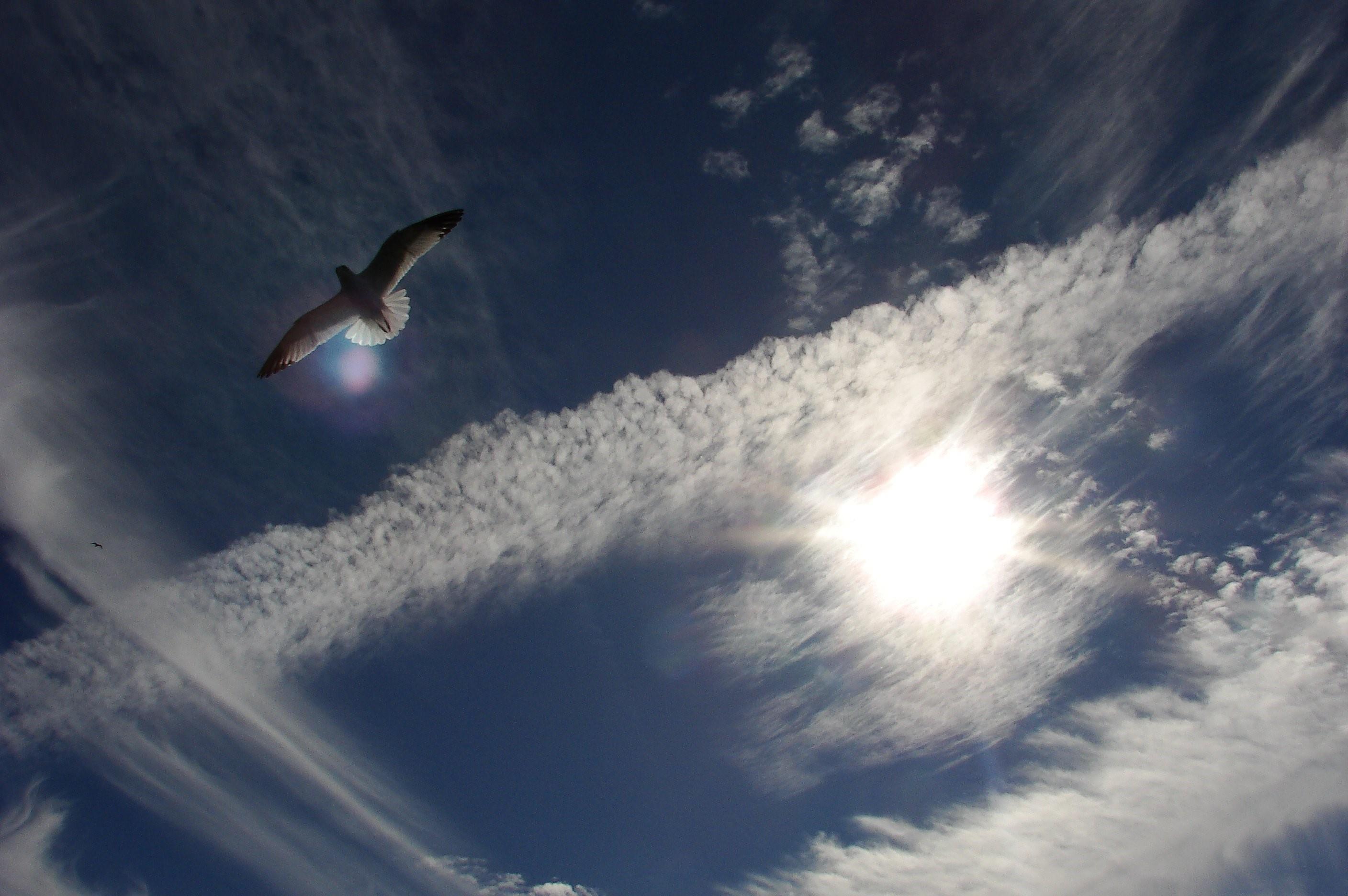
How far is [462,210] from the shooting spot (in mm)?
15719

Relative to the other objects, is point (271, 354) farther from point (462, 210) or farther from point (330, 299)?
point (462, 210)

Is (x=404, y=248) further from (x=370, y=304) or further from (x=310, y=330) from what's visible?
(x=310, y=330)

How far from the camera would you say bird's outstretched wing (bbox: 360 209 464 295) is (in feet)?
50.5

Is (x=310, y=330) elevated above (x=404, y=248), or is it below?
below

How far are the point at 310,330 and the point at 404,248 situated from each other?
3269mm

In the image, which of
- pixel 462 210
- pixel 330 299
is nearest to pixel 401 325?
pixel 330 299

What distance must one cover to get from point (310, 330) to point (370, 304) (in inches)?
72.0

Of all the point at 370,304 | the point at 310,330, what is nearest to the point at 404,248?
the point at 370,304

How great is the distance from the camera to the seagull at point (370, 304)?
15.5m

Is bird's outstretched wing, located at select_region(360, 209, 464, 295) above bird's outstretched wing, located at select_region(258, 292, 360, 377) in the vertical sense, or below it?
above

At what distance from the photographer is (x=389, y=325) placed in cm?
1602

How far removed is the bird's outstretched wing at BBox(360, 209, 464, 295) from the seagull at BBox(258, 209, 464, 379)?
0.01 metres

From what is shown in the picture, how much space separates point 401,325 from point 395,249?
72.3 inches

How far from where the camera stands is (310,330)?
1619 cm
